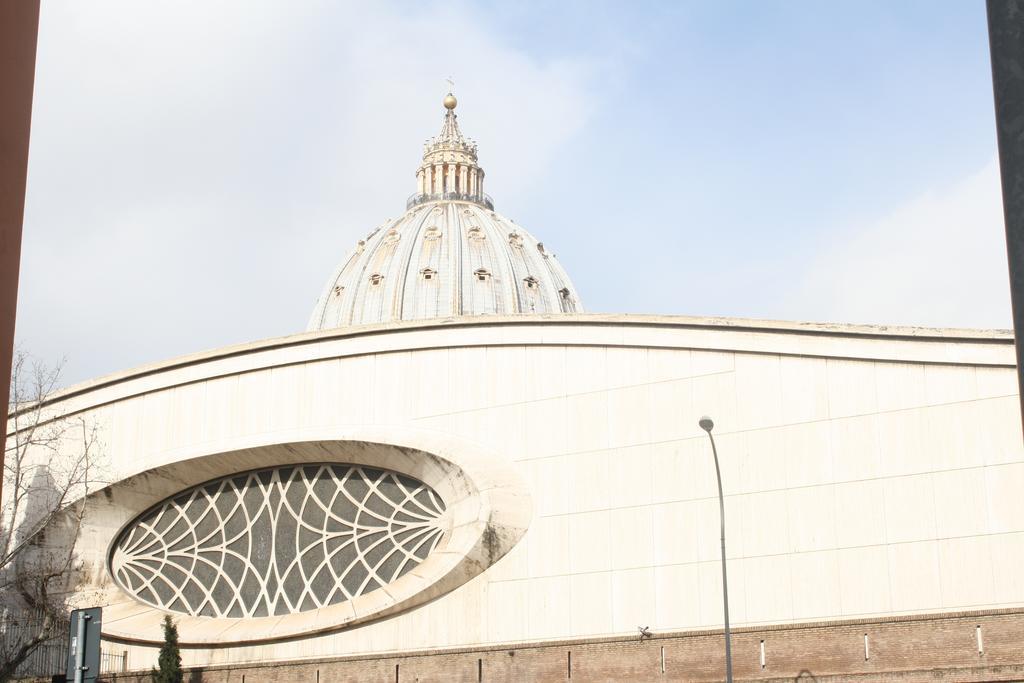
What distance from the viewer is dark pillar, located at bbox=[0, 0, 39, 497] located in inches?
188

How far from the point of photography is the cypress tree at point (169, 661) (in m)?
31.2

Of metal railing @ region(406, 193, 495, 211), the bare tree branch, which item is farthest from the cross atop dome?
the bare tree branch

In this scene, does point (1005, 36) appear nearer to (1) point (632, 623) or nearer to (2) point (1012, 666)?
(2) point (1012, 666)

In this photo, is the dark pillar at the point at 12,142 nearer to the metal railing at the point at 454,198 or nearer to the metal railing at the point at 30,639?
the metal railing at the point at 30,639

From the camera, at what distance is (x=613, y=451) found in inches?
1178

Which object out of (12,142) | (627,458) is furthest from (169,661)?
(12,142)

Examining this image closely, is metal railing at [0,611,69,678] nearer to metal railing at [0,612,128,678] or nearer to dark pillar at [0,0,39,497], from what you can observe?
metal railing at [0,612,128,678]

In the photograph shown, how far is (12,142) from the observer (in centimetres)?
488

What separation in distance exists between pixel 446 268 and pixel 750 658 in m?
69.5

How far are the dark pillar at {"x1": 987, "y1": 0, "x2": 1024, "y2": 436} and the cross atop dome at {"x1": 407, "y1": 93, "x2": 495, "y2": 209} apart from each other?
101 metres

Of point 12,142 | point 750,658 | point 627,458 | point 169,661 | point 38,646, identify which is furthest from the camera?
point 38,646

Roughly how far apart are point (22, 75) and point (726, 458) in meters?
24.7

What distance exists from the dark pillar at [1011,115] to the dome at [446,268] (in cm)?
8705

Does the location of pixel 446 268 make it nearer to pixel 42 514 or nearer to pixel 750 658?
pixel 42 514
